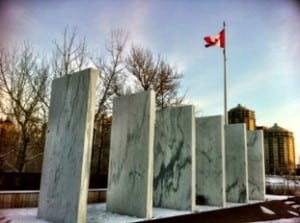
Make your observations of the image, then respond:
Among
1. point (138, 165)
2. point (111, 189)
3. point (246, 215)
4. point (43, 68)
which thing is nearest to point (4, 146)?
point (43, 68)

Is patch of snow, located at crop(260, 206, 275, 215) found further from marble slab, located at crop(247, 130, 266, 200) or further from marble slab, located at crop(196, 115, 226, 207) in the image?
marble slab, located at crop(247, 130, 266, 200)

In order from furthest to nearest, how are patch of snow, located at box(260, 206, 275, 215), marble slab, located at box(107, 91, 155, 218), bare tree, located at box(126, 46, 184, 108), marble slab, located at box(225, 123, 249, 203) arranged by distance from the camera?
bare tree, located at box(126, 46, 184, 108)
marble slab, located at box(225, 123, 249, 203)
patch of snow, located at box(260, 206, 275, 215)
marble slab, located at box(107, 91, 155, 218)

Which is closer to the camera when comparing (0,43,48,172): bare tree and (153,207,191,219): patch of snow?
(153,207,191,219): patch of snow

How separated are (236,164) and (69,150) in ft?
20.3

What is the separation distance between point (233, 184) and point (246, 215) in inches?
116

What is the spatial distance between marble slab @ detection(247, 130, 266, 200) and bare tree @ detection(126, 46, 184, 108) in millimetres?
5283

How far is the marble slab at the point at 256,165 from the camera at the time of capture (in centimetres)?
1005

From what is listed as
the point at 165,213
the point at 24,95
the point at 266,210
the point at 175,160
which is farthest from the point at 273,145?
the point at 24,95

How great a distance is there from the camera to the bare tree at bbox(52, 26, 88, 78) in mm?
11094

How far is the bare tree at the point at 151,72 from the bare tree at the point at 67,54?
11.0 ft

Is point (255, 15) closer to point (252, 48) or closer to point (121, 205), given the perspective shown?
point (252, 48)

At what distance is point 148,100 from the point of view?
239 inches

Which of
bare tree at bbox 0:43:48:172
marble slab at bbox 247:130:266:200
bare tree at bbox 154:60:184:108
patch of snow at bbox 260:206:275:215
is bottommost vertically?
patch of snow at bbox 260:206:275:215

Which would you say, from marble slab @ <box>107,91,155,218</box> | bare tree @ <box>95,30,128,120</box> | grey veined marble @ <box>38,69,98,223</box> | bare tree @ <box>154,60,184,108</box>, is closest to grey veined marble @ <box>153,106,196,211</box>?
marble slab @ <box>107,91,155,218</box>
